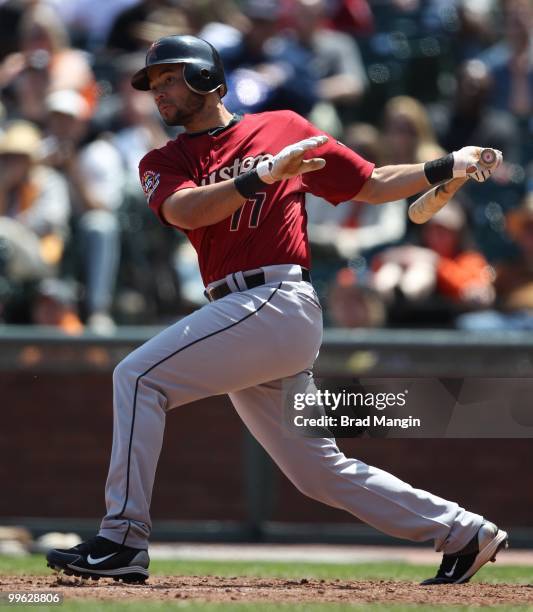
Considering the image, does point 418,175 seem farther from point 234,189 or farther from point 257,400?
point 257,400

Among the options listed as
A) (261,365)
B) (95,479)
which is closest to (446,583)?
(261,365)

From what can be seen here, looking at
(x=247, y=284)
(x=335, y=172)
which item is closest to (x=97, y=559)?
(x=247, y=284)

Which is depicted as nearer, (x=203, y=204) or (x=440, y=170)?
(x=203, y=204)

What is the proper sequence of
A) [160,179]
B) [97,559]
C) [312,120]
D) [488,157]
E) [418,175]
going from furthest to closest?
1. [312,120]
2. [418,175]
3. [488,157]
4. [160,179]
5. [97,559]

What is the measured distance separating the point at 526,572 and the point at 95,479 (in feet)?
9.93

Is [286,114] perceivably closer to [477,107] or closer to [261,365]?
[261,365]

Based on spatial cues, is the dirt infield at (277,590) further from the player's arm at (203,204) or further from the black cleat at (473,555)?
the player's arm at (203,204)

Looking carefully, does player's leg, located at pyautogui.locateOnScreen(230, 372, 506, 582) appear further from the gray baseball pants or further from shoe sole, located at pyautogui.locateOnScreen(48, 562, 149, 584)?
shoe sole, located at pyautogui.locateOnScreen(48, 562, 149, 584)

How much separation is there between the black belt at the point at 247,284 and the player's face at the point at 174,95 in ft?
2.12

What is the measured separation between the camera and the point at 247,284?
15.1ft

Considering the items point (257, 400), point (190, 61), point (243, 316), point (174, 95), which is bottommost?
point (257, 400)

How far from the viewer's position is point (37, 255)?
28.8ft

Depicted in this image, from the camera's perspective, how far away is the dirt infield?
4.29 m

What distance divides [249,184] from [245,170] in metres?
0.31
